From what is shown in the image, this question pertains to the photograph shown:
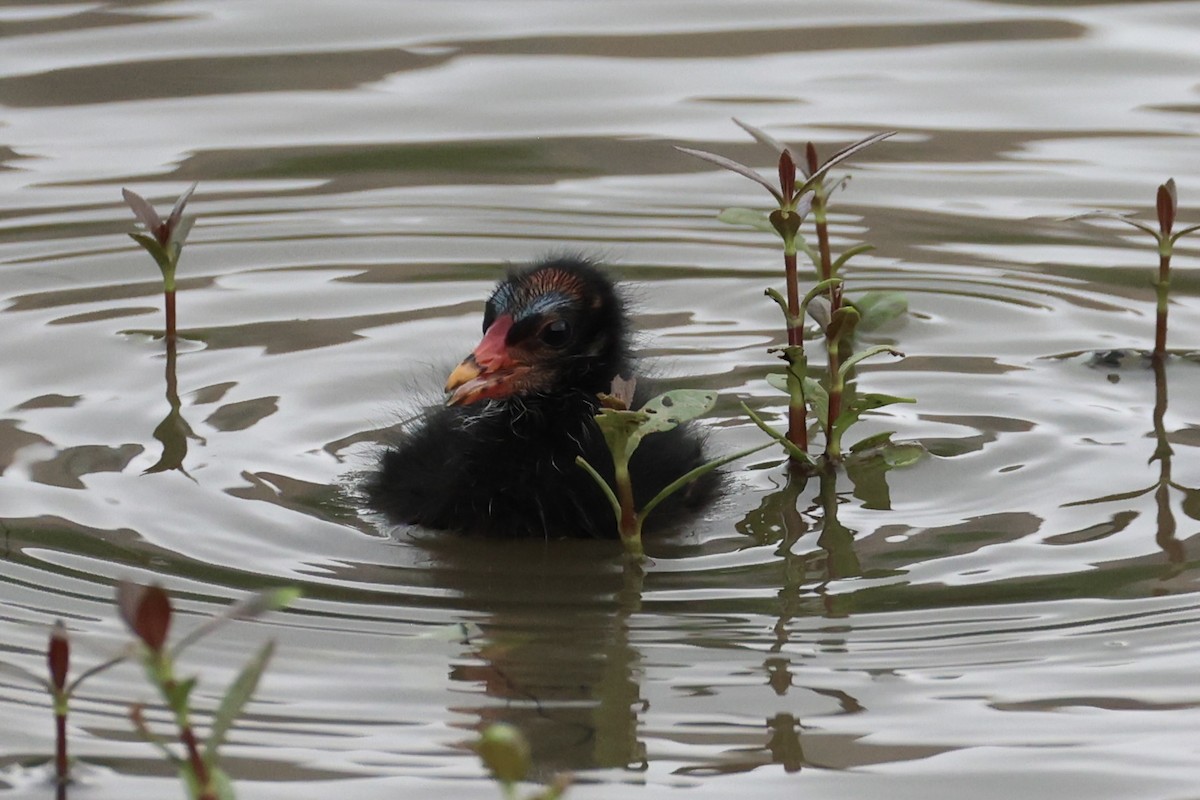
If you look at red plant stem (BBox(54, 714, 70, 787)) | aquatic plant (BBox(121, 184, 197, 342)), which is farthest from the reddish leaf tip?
aquatic plant (BBox(121, 184, 197, 342))

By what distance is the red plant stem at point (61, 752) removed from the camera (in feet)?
10.5

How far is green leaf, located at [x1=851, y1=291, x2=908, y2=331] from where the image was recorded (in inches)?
237

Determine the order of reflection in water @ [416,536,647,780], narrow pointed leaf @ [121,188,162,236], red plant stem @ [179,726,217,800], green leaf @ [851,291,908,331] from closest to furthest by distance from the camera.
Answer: red plant stem @ [179,726,217,800] → reflection in water @ [416,536,647,780] → narrow pointed leaf @ [121,188,162,236] → green leaf @ [851,291,908,331]

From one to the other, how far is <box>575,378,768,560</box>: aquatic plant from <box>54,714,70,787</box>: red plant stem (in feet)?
4.76

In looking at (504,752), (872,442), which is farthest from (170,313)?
(504,752)

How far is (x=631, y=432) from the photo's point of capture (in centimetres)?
439

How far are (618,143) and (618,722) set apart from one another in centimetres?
505

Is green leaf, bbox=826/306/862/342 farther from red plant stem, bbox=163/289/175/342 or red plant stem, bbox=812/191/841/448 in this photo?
red plant stem, bbox=163/289/175/342

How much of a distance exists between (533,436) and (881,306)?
4.84ft

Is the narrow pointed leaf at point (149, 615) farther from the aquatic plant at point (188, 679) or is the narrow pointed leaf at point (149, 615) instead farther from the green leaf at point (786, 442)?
the green leaf at point (786, 442)

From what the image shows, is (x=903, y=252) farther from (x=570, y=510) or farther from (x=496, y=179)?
(x=570, y=510)

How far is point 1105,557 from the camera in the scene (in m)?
4.48

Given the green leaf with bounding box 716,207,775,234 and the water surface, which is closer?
the water surface

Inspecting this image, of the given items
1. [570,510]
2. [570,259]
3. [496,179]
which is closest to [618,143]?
[496,179]
